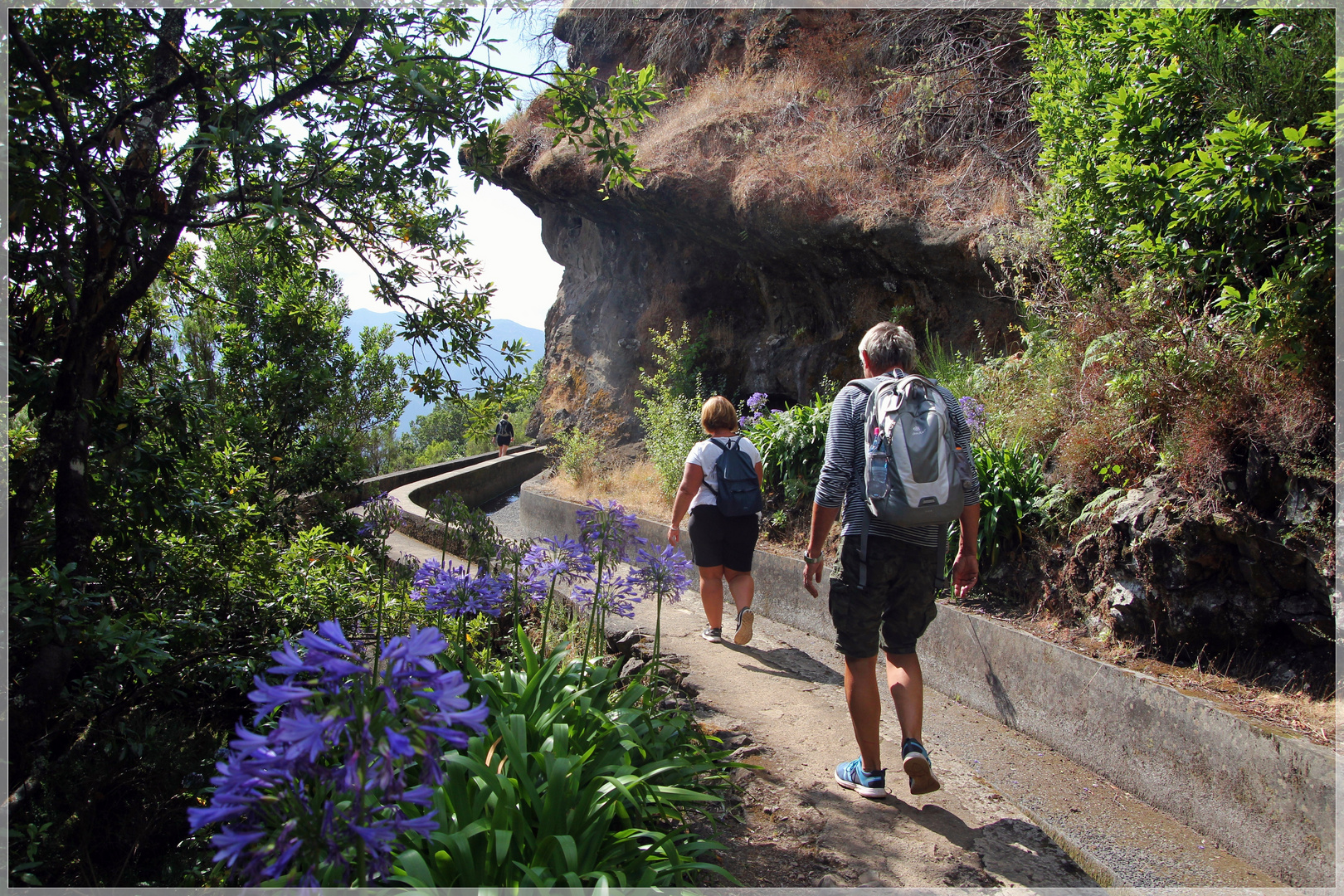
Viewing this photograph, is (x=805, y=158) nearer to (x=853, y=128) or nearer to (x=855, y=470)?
(x=853, y=128)

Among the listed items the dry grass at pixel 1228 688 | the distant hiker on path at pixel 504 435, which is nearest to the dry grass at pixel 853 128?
the dry grass at pixel 1228 688

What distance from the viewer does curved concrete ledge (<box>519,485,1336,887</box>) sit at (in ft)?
9.82

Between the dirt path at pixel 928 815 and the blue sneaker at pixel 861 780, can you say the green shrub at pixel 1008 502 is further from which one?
the blue sneaker at pixel 861 780

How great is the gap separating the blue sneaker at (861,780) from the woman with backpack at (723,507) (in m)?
2.05

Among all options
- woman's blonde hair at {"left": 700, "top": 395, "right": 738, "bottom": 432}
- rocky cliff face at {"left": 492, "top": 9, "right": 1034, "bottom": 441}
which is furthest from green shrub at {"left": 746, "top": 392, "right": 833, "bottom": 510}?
rocky cliff face at {"left": 492, "top": 9, "right": 1034, "bottom": 441}

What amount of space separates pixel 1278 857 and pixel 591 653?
10.3ft

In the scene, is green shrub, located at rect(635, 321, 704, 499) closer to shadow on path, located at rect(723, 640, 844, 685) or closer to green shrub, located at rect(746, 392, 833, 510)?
green shrub, located at rect(746, 392, 833, 510)

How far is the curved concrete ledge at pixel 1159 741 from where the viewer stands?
299 centimetres

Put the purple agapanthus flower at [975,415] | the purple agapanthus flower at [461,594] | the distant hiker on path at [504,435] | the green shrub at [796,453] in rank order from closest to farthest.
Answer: the purple agapanthus flower at [461,594], the purple agapanthus flower at [975,415], the green shrub at [796,453], the distant hiker on path at [504,435]

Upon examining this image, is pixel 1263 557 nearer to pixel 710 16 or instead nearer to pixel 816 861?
pixel 816 861

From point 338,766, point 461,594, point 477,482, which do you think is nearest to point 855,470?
point 461,594

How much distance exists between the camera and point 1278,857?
120 inches

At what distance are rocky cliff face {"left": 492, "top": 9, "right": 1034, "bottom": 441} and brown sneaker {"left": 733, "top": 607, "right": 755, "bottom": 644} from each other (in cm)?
489

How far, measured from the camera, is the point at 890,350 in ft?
11.7
